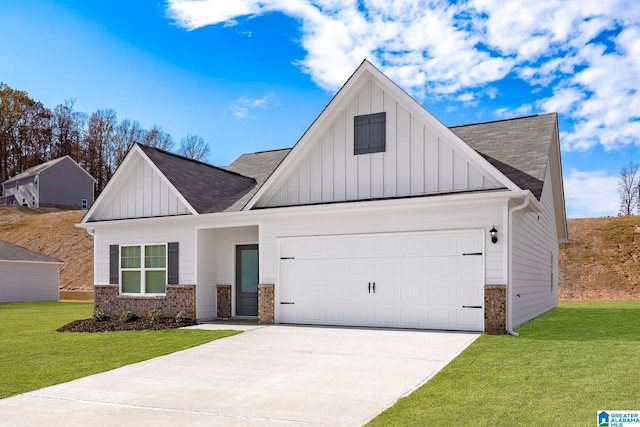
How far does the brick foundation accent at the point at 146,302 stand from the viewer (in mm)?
15597

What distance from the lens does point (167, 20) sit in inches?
739

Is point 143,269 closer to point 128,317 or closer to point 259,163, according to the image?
point 128,317

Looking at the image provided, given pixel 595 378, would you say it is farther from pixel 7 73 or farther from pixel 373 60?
pixel 7 73

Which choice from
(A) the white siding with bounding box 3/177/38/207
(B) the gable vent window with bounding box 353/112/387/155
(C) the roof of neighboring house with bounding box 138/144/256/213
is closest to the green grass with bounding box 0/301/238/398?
(C) the roof of neighboring house with bounding box 138/144/256/213

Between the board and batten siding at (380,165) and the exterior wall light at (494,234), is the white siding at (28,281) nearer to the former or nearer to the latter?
the board and batten siding at (380,165)

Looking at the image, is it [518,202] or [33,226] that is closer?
[518,202]

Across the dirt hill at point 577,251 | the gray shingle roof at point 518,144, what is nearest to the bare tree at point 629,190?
the dirt hill at point 577,251

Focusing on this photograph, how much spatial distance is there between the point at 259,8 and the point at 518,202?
8.58 metres

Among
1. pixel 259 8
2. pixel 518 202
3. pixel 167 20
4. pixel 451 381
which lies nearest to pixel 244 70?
pixel 167 20

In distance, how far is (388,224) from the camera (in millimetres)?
12883

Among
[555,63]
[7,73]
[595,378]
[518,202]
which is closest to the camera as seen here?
[595,378]

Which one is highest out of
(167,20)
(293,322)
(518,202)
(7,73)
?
(7,73)

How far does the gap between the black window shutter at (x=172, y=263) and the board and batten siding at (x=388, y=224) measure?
118 inches

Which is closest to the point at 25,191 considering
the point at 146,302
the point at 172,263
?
the point at 146,302
